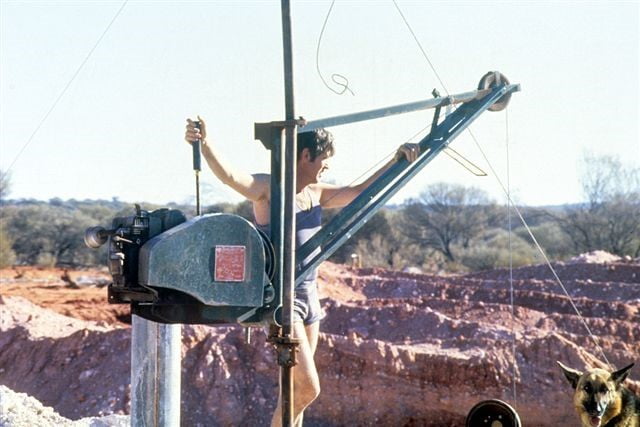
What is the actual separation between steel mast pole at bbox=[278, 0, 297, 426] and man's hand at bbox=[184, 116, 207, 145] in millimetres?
443

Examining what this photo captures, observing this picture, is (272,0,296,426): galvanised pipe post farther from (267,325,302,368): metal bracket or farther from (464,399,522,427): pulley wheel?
(464,399,522,427): pulley wheel

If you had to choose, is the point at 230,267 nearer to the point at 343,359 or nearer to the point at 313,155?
the point at 313,155

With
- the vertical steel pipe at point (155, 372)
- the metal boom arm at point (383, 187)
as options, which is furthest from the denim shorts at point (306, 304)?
the vertical steel pipe at point (155, 372)

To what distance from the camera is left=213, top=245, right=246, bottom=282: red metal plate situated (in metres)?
3.34

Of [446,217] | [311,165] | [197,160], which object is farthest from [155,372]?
[446,217]

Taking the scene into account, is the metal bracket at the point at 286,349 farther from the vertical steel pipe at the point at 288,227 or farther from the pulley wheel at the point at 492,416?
the pulley wheel at the point at 492,416

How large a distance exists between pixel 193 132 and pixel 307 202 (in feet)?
3.57

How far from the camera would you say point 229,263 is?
3.37 m

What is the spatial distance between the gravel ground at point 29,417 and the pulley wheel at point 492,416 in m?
2.57

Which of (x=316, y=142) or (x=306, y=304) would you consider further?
(x=316, y=142)

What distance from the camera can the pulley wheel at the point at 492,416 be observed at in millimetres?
4684

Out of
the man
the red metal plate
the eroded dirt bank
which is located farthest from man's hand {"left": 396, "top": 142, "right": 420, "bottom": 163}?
the eroded dirt bank

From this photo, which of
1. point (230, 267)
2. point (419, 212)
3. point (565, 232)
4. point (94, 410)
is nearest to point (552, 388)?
point (94, 410)

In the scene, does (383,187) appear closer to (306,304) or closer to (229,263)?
(306,304)
